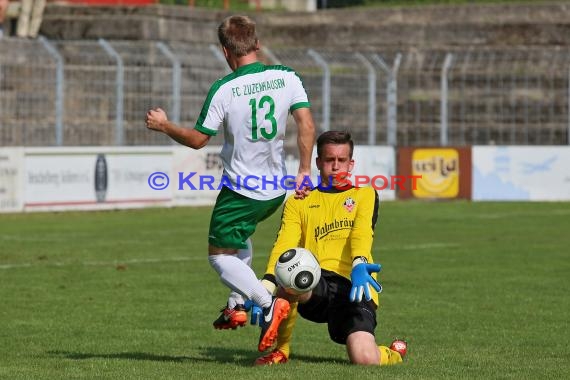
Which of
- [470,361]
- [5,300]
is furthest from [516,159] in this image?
[470,361]

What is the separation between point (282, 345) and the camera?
8758 mm

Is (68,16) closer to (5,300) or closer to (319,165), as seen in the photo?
(5,300)

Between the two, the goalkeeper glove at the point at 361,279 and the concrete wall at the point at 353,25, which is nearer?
the goalkeeper glove at the point at 361,279

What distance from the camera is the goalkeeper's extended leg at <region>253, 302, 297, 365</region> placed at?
8.63m

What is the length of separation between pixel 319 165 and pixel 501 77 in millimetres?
23984

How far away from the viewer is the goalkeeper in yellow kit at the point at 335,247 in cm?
850

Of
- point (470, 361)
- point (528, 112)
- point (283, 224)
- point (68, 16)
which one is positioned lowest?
point (470, 361)

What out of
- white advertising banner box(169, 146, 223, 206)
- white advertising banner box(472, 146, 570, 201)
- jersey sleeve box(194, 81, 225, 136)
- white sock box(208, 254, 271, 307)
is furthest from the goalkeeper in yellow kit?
white advertising banner box(472, 146, 570, 201)

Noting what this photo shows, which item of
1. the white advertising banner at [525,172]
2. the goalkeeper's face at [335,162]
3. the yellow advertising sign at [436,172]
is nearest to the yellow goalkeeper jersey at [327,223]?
the goalkeeper's face at [335,162]

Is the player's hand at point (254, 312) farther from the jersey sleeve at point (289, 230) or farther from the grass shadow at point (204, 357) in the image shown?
the grass shadow at point (204, 357)

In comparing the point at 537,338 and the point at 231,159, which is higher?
the point at 231,159

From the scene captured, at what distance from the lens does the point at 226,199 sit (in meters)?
8.76

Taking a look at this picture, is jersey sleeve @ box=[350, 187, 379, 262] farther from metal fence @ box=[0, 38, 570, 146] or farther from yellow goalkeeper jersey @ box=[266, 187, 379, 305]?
metal fence @ box=[0, 38, 570, 146]

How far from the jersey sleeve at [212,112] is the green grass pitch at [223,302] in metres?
1.47
